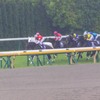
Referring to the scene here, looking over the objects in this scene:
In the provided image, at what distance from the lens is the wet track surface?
29.7ft

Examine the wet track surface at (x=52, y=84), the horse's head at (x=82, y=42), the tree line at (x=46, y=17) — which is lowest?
the wet track surface at (x=52, y=84)

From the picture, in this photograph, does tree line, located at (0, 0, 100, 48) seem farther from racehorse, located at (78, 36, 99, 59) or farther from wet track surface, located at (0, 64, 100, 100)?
wet track surface, located at (0, 64, 100, 100)

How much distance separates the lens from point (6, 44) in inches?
1177

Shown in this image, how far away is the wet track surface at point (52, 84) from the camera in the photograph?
357 inches

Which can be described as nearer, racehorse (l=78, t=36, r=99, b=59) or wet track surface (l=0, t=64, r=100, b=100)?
wet track surface (l=0, t=64, r=100, b=100)

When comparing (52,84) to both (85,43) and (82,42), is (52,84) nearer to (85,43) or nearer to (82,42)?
(85,43)

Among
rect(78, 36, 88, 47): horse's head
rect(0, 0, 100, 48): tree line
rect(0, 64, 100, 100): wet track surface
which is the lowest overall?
rect(0, 64, 100, 100): wet track surface

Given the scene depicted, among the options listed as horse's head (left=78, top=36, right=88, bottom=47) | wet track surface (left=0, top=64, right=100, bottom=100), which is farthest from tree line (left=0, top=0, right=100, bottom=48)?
wet track surface (left=0, top=64, right=100, bottom=100)

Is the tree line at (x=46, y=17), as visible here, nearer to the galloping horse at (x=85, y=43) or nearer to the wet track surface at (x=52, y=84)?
the galloping horse at (x=85, y=43)

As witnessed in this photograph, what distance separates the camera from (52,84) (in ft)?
34.7

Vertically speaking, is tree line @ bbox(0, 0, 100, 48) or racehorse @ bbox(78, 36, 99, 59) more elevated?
tree line @ bbox(0, 0, 100, 48)

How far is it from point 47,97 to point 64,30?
2349 cm

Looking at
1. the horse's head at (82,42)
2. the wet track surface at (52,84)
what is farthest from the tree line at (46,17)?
the wet track surface at (52,84)

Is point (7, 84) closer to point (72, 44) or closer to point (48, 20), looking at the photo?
point (72, 44)
